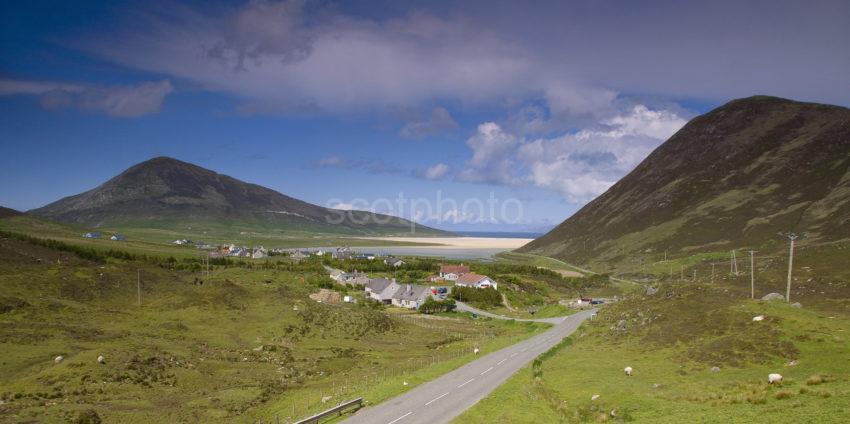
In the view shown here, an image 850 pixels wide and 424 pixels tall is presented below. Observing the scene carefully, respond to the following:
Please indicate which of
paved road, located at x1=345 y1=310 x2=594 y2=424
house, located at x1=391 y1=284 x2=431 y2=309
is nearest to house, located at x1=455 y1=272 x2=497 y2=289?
house, located at x1=391 y1=284 x2=431 y2=309

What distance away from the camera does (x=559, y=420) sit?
2964 centimetres

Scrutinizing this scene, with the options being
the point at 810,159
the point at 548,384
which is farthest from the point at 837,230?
the point at 548,384

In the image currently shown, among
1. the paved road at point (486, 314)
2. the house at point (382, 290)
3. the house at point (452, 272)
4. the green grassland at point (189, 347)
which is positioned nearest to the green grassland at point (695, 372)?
the green grassland at point (189, 347)

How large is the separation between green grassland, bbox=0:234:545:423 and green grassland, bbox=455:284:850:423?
412 inches

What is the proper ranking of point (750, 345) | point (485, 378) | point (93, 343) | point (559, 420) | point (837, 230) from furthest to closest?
point (837, 230) → point (93, 343) → point (485, 378) → point (750, 345) → point (559, 420)

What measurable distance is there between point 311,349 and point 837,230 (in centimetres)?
13775

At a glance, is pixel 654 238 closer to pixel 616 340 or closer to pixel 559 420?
pixel 616 340

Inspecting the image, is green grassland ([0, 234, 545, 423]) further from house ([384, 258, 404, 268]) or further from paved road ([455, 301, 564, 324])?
house ([384, 258, 404, 268])

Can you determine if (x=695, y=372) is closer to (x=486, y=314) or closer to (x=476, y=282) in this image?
(x=486, y=314)

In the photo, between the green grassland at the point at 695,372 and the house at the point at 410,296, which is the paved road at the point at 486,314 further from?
the green grassland at the point at 695,372

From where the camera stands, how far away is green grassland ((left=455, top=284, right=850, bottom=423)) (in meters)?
25.0

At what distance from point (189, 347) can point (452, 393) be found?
34.7m

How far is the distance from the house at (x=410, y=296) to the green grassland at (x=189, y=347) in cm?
1388

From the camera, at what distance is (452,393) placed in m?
37.3
